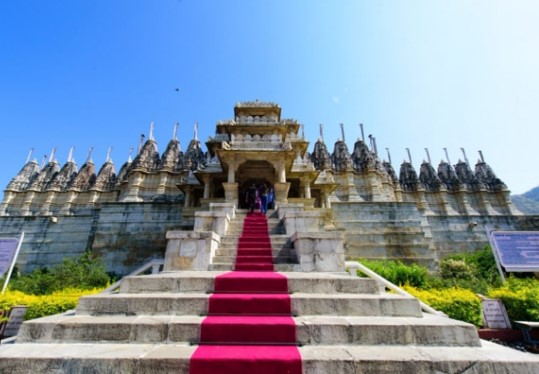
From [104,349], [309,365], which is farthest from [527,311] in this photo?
[104,349]

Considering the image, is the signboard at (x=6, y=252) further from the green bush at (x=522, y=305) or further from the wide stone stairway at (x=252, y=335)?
the green bush at (x=522, y=305)

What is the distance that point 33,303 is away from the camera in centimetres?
616

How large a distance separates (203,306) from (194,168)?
25898 mm

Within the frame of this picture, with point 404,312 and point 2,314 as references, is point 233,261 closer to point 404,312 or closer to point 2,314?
point 404,312

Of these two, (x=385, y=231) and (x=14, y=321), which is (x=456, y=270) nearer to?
(x=385, y=231)

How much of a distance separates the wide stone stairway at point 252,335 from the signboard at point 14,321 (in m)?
3.77

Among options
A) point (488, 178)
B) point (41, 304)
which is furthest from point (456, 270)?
point (488, 178)

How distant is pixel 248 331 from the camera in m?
3.08

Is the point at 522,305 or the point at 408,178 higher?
the point at 408,178

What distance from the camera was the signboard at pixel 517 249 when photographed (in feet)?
27.4

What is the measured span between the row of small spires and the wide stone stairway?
23.9 m

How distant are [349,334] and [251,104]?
18.2 meters

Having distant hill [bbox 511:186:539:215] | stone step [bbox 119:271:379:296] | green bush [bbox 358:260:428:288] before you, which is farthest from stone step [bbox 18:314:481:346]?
distant hill [bbox 511:186:539:215]

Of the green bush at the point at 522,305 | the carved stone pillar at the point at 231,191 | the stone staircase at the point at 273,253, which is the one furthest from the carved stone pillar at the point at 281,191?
the green bush at the point at 522,305
